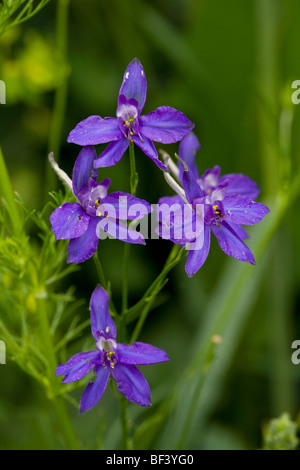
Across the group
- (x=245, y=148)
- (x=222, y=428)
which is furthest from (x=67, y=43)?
(x=222, y=428)

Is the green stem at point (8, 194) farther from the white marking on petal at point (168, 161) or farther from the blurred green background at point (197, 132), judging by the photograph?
the blurred green background at point (197, 132)

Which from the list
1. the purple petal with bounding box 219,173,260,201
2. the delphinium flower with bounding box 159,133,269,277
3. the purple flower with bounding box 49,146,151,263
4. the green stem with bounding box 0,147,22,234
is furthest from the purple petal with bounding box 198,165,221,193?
the green stem with bounding box 0,147,22,234

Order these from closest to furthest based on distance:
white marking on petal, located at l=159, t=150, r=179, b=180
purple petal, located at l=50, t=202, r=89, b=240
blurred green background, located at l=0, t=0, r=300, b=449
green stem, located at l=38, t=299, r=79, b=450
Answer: purple petal, located at l=50, t=202, r=89, b=240 → white marking on petal, located at l=159, t=150, r=179, b=180 → green stem, located at l=38, t=299, r=79, b=450 → blurred green background, located at l=0, t=0, r=300, b=449

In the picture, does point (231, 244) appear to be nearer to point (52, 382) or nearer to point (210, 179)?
point (210, 179)

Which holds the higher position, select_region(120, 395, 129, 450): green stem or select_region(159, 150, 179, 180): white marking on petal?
select_region(159, 150, 179, 180): white marking on petal

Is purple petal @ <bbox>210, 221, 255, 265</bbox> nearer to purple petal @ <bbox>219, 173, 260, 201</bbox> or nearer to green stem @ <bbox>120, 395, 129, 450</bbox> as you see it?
Result: purple petal @ <bbox>219, 173, 260, 201</bbox>

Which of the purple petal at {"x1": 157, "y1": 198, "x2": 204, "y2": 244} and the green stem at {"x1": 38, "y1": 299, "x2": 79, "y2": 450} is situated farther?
the green stem at {"x1": 38, "y1": 299, "x2": 79, "y2": 450}
